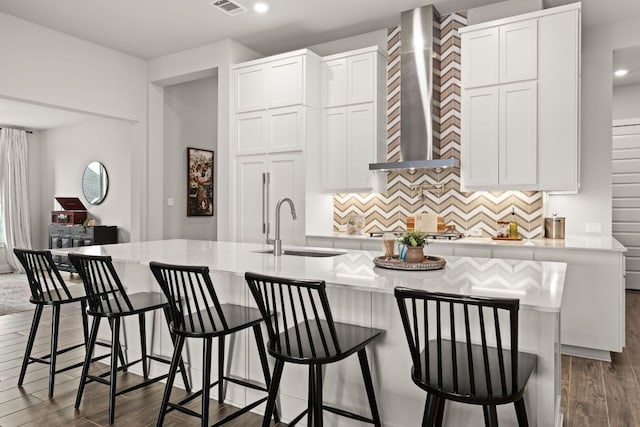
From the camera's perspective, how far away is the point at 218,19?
4.54 m

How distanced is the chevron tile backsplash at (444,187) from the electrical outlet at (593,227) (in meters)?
0.52

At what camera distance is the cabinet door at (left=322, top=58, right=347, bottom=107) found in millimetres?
4797

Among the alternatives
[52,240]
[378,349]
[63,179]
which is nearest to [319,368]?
[378,349]

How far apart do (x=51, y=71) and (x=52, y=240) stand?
385 centimetres

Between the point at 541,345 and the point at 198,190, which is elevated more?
the point at 198,190

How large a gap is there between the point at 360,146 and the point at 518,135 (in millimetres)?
1548

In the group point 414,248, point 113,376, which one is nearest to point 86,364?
point 113,376

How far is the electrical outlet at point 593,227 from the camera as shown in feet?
13.9

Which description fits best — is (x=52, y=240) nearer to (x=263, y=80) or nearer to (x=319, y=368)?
(x=263, y=80)

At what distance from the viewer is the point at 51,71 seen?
15.7ft

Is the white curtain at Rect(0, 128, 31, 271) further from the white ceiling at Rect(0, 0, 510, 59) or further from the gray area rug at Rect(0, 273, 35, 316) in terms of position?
the white ceiling at Rect(0, 0, 510, 59)

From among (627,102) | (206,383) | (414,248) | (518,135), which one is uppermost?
(627,102)

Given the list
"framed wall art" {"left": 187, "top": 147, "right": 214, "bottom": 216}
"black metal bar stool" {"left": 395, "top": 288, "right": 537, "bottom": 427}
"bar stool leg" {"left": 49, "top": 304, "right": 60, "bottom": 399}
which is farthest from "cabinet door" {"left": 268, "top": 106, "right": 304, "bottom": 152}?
"black metal bar stool" {"left": 395, "top": 288, "right": 537, "bottom": 427}

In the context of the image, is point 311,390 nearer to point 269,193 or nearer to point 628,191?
point 269,193
